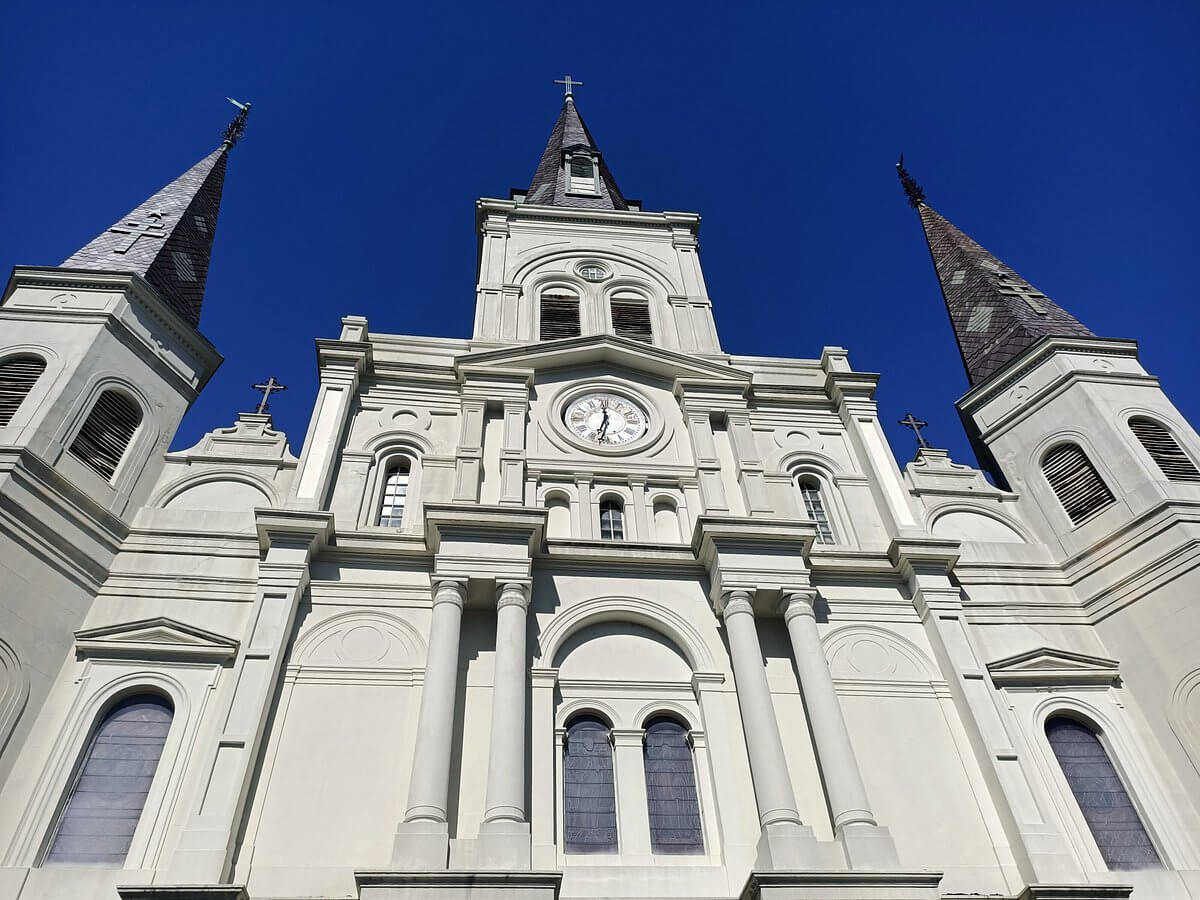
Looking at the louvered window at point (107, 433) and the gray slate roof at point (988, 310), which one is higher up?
the gray slate roof at point (988, 310)

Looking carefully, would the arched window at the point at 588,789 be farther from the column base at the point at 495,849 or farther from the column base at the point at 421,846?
the column base at the point at 421,846

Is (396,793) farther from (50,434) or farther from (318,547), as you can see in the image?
(50,434)

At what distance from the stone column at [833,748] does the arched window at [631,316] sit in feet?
29.2

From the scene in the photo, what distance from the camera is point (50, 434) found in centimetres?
1488

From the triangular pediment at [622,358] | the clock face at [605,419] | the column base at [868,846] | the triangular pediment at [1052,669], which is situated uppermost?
the triangular pediment at [622,358]

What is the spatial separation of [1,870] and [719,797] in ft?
29.7

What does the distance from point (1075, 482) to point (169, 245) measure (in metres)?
19.2

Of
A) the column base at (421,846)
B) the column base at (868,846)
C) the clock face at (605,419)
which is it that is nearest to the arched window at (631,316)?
the clock face at (605,419)

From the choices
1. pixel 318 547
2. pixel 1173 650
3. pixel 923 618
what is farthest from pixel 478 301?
pixel 1173 650

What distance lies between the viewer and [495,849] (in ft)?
36.9

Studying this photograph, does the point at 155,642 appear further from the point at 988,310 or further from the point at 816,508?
the point at 988,310

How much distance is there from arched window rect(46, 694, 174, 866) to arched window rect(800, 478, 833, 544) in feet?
37.5

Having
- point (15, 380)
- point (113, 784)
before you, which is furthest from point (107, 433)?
point (113, 784)

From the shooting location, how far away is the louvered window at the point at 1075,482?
17.3 m
